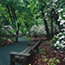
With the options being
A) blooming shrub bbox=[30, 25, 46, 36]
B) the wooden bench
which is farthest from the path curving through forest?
blooming shrub bbox=[30, 25, 46, 36]

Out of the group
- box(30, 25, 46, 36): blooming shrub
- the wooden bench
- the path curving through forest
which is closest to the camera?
the wooden bench

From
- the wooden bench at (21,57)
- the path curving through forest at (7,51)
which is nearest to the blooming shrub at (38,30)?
the path curving through forest at (7,51)

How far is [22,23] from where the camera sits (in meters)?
11.7

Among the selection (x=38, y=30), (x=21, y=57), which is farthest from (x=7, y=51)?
(x=38, y=30)

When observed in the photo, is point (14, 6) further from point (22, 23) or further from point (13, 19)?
point (22, 23)

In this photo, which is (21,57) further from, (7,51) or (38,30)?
(38,30)

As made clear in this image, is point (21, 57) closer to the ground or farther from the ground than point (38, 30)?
farther from the ground

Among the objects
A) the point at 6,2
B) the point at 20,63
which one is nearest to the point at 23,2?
the point at 6,2

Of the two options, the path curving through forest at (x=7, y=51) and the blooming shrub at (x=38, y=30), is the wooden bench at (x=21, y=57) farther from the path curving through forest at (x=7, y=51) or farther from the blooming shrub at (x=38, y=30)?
the blooming shrub at (x=38, y=30)

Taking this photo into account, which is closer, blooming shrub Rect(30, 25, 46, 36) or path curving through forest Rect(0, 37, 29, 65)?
path curving through forest Rect(0, 37, 29, 65)

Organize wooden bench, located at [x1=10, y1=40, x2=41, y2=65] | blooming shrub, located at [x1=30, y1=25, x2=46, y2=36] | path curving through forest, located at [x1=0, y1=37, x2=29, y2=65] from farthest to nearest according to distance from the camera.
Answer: blooming shrub, located at [x1=30, y1=25, x2=46, y2=36] → path curving through forest, located at [x1=0, y1=37, x2=29, y2=65] → wooden bench, located at [x1=10, y1=40, x2=41, y2=65]

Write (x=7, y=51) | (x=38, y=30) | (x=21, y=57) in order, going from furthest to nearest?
(x=38, y=30) < (x=7, y=51) < (x=21, y=57)

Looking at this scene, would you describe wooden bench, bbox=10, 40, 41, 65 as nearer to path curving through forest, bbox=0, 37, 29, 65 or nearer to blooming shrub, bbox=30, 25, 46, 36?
path curving through forest, bbox=0, 37, 29, 65

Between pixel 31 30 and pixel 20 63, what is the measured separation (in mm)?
10175
